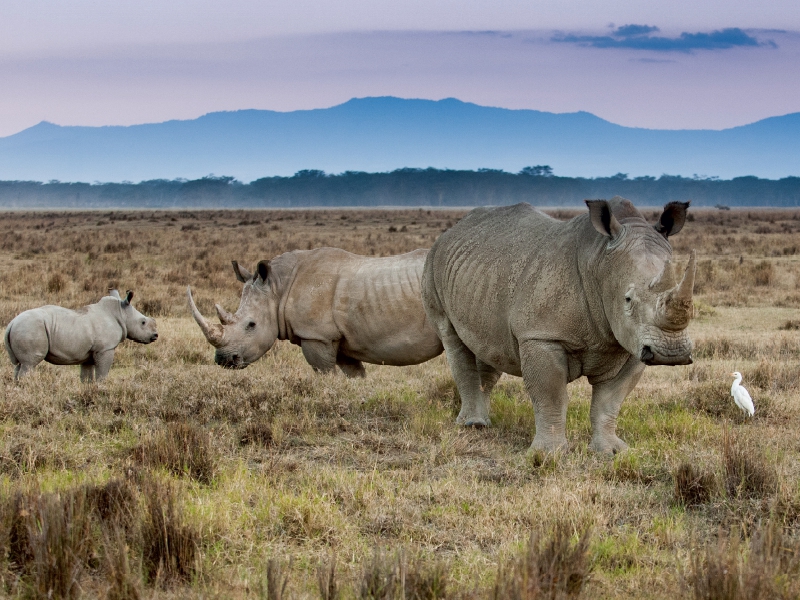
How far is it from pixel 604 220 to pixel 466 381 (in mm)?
2116

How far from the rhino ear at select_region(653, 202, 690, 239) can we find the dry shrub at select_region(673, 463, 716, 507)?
4.70 feet

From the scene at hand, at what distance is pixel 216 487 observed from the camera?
196 inches

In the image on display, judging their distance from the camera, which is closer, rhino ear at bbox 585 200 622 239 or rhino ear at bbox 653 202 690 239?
rhino ear at bbox 585 200 622 239

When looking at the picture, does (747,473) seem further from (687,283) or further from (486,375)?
(486,375)

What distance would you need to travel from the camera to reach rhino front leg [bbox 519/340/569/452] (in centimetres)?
577

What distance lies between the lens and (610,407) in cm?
599

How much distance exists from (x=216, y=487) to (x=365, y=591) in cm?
184

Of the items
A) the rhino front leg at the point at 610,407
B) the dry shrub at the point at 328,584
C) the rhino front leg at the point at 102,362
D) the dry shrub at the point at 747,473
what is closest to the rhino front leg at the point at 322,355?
the rhino front leg at the point at 102,362

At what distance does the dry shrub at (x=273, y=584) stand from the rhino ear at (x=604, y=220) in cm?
279

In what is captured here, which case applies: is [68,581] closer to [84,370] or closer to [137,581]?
[137,581]

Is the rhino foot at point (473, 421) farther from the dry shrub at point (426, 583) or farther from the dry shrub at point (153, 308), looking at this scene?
the dry shrub at point (153, 308)

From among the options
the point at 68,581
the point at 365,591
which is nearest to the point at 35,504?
the point at 68,581

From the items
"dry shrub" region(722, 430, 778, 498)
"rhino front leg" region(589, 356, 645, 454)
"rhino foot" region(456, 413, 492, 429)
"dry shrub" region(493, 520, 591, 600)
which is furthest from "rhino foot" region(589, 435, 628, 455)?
"dry shrub" region(493, 520, 591, 600)

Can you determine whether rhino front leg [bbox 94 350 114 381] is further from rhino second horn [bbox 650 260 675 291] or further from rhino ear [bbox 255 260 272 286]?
rhino second horn [bbox 650 260 675 291]
